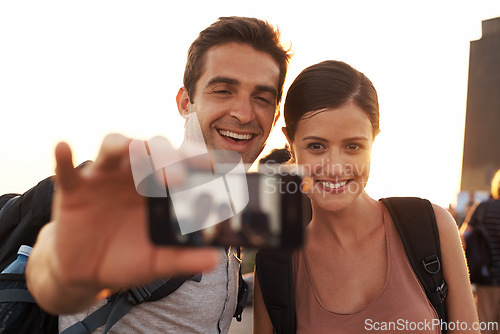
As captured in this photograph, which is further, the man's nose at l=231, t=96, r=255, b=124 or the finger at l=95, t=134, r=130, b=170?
the man's nose at l=231, t=96, r=255, b=124

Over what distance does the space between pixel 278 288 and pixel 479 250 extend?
3897 mm

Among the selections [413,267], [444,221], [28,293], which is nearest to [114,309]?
[28,293]

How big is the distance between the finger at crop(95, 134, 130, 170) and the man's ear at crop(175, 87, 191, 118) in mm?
1848

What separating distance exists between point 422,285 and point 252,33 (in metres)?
1.89

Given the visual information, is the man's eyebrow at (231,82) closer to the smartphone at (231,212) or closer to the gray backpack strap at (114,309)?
the gray backpack strap at (114,309)

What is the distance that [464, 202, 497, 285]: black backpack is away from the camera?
5070 millimetres

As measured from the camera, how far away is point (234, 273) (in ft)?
7.62

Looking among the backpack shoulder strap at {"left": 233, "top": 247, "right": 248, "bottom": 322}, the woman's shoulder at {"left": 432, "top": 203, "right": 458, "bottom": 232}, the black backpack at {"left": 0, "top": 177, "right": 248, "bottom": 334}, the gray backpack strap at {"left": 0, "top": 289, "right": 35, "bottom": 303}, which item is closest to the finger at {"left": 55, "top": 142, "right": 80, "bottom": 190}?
the black backpack at {"left": 0, "top": 177, "right": 248, "bottom": 334}

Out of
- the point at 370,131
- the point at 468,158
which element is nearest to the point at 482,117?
the point at 468,158

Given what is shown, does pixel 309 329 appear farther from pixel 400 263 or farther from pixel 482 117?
pixel 482 117

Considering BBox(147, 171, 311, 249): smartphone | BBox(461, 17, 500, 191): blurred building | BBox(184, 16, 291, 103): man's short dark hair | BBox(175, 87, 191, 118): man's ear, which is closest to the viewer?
BBox(147, 171, 311, 249): smartphone

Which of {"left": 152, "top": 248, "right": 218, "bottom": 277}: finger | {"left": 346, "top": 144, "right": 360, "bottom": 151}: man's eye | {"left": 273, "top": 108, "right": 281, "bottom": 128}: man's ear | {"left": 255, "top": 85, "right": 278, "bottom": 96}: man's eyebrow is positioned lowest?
{"left": 346, "top": 144, "right": 360, "bottom": 151}: man's eye

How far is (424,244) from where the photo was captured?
7.82 ft

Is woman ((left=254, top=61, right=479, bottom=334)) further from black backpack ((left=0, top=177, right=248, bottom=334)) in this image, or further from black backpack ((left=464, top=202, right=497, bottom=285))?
black backpack ((left=464, top=202, right=497, bottom=285))
